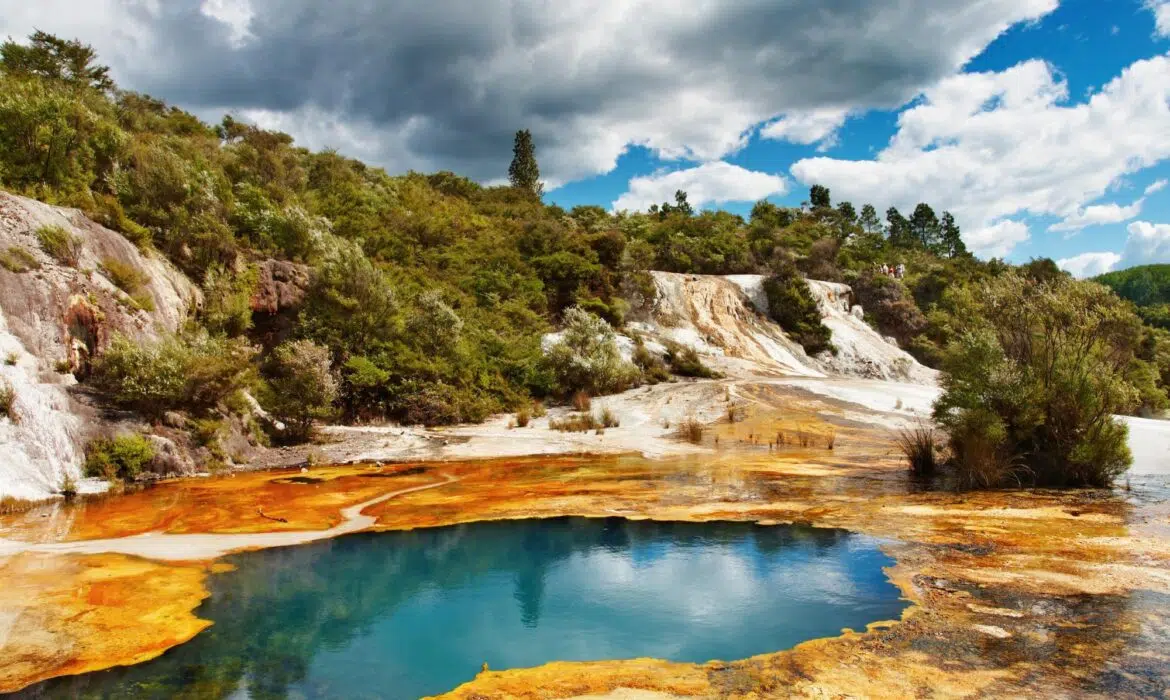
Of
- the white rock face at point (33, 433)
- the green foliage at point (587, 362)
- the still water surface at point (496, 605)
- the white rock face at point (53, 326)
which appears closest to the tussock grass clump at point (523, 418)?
the green foliage at point (587, 362)

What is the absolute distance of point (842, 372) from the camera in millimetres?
38562

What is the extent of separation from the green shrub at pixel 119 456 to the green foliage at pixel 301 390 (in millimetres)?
4122

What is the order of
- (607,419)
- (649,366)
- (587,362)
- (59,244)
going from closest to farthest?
(59,244) → (607,419) → (587,362) → (649,366)

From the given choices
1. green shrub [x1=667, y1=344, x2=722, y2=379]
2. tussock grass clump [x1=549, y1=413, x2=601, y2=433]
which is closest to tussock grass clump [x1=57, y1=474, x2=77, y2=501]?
tussock grass clump [x1=549, y1=413, x2=601, y2=433]

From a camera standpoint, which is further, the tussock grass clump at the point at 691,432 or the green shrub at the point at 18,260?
the tussock grass clump at the point at 691,432

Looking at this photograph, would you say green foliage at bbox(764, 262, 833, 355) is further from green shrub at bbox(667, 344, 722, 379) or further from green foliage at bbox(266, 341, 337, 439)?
green foliage at bbox(266, 341, 337, 439)

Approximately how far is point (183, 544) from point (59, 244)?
9968 mm

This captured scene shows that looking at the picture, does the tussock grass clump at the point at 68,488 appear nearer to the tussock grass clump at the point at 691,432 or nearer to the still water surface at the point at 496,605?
the still water surface at the point at 496,605

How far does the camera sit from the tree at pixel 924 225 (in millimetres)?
94000

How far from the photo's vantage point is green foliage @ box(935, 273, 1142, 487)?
12.2 metres

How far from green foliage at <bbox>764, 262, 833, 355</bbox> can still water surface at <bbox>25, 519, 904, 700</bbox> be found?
32.2m

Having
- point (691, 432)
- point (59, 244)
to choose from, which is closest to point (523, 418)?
point (691, 432)

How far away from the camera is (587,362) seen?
2498 cm

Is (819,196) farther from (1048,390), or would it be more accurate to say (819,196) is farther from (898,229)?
(1048,390)
